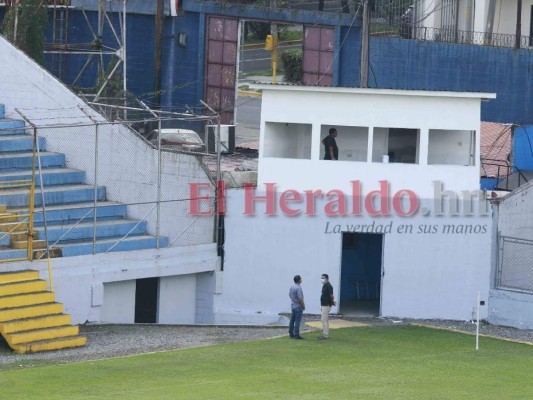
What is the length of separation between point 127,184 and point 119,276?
327 cm

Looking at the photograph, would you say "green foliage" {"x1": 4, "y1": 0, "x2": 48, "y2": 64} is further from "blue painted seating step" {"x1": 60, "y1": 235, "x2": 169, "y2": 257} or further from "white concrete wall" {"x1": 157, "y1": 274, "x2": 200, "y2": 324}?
"white concrete wall" {"x1": 157, "y1": 274, "x2": 200, "y2": 324}

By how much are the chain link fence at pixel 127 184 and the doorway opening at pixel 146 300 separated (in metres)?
0.97

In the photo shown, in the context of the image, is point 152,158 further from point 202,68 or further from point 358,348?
point 202,68

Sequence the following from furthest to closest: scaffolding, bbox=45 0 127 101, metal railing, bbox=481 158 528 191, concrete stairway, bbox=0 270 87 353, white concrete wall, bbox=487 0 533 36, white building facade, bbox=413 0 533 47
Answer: white concrete wall, bbox=487 0 533 36, white building facade, bbox=413 0 533 47, scaffolding, bbox=45 0 127 101, metal railing, bbox=481 158 528 191, concrete stairway, bbox=0 270 87 353

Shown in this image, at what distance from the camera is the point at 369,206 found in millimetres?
31844

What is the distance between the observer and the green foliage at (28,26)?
39.8 meters

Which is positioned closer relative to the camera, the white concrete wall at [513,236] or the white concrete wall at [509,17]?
the white concrete wall at [513,236]

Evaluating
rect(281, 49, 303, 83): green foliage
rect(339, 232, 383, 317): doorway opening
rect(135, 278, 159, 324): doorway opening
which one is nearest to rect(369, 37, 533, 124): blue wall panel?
rect(339, 232, 383, 317): doorway opening

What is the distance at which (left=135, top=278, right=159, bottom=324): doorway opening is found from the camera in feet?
105

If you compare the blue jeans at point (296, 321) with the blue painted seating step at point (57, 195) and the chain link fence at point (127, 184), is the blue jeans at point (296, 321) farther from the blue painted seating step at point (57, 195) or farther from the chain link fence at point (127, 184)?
the blue painted seating step at point (57, 195)

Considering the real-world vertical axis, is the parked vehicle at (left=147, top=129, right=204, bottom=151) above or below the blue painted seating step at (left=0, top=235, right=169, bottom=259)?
above

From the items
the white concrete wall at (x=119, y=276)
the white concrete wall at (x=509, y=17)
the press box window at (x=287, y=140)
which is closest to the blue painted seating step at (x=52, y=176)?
the white concrete wall at (x=119, y=276)

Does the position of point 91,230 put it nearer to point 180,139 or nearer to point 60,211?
point 60,211

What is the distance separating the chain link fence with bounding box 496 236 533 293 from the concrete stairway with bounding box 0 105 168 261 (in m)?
7.94
